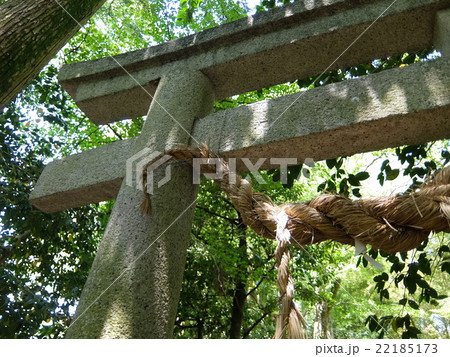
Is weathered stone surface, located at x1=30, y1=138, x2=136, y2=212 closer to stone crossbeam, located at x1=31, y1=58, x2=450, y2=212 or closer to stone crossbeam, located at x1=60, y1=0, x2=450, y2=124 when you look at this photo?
stone crossbeam, located at x1=31, y1=58, x2=450, y2=212

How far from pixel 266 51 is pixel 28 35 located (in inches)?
42.6

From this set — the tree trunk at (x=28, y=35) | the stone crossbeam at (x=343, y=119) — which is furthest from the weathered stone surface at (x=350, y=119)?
the tree trunk at (x=28, y=35)

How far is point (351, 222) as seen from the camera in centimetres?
113

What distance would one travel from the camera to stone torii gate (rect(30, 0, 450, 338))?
144 cm

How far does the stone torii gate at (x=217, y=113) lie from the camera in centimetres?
144

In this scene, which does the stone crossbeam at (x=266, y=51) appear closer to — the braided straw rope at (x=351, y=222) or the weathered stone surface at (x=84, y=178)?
the weathered stone surface at (x=84, y=178)

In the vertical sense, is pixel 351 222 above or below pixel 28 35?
below

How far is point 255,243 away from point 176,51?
4.95m

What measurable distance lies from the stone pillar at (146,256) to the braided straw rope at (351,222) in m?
0.44

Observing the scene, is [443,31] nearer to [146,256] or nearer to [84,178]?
[146,256]

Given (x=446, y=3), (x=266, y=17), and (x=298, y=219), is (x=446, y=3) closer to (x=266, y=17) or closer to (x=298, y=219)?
(x=266, y=17)

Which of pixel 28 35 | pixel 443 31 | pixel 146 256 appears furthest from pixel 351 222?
pixel 28 35

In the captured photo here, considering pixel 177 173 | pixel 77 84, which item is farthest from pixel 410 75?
pixel 77 84

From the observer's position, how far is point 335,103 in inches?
60.7
